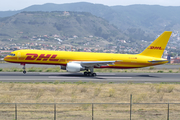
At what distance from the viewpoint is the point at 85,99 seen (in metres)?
24.9

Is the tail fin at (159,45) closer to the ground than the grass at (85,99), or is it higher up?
higher up

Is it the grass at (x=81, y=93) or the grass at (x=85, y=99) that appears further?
the grass at (x=81, y=93)

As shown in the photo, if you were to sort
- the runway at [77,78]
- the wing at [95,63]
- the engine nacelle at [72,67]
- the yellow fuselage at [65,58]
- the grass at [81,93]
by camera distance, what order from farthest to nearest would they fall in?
1. the yellow fuselage at [65,58]
2. the wing at [95,63]
3. the engine nacelle at [72,67]
4. the runway at [77,78]
5. the grass at [81,93]

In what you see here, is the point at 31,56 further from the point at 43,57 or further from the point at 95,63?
the point at 95,63

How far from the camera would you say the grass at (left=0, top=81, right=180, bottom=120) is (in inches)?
735

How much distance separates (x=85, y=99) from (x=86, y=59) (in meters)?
19.6

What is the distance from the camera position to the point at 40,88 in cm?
2964

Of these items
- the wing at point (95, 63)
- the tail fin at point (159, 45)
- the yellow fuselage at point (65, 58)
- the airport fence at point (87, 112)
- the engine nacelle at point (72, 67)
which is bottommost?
the airport fence at point (87, 112)

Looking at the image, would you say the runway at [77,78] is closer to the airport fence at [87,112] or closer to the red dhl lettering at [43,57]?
the red dhl lettering at [43,57]

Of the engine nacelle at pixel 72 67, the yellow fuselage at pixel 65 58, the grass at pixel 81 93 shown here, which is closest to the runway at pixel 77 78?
the engine nacelle at pixel 72 67

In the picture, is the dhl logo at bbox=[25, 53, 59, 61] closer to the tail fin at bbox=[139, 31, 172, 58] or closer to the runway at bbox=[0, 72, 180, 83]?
the runway at bbox=[0, 72, 180, 83]

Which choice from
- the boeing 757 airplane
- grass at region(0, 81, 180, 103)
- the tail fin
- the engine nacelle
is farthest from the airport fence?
the tail fin

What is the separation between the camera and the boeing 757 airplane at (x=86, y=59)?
42.2 meters

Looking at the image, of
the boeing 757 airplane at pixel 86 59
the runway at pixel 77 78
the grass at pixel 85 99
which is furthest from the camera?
the boeing 757 airplane at pixel 86 59
